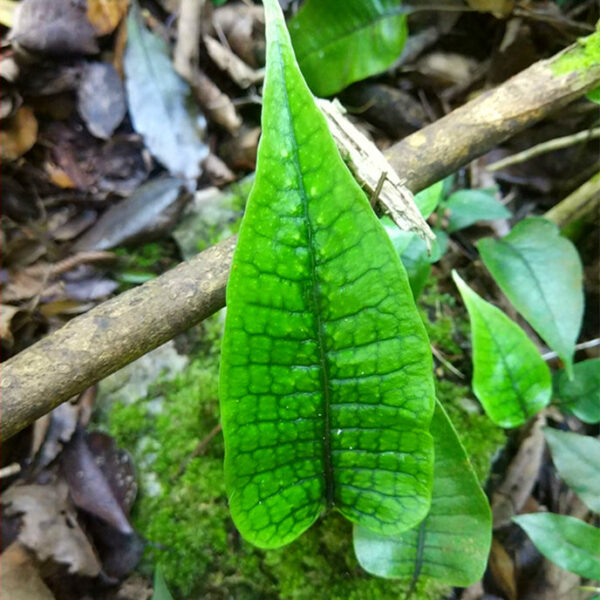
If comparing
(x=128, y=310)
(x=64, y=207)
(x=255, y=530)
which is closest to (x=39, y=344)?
(x=128, y=310)

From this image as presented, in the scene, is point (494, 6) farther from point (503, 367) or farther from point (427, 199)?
point (503, 367)

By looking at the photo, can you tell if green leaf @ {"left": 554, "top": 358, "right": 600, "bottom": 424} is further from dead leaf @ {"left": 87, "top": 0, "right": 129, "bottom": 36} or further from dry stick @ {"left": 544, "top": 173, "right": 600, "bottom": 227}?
dead leaf @ {"left": 87, "top": 0, "right": 129, "bottom": 36}

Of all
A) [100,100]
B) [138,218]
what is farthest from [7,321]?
[100,100]

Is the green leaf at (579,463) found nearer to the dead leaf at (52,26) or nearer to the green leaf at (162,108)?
the green leaf at (162,108)

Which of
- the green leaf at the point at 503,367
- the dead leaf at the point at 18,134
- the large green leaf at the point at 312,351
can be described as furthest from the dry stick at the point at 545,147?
the dead leaf at the point at 18,134

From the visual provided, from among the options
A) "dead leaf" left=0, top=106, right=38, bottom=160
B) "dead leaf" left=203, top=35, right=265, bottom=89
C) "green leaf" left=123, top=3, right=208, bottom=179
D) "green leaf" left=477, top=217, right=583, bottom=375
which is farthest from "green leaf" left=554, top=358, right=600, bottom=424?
"dead leaf" left=0, top=106, right=38, bottom=160

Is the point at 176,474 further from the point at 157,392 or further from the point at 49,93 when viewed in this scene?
the point at 49,93

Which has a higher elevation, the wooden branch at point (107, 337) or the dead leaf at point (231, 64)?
the dead leaf at point (231, 64)
